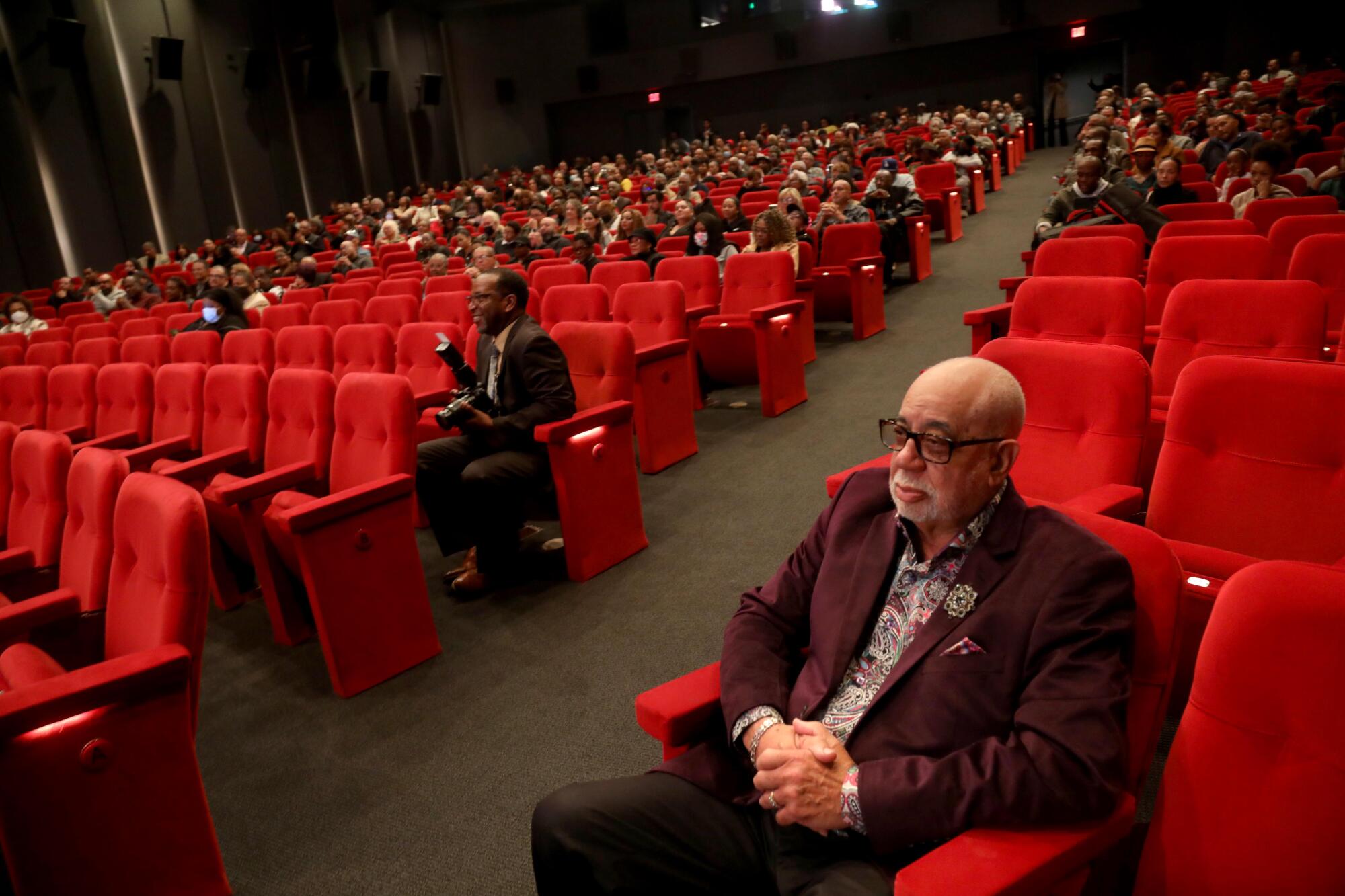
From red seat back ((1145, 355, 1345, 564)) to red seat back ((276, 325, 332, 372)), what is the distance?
380cm

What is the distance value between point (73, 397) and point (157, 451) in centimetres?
162

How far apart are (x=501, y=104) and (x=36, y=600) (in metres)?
19.7

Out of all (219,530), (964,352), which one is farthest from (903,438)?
(964,352)

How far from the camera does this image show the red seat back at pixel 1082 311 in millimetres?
2717

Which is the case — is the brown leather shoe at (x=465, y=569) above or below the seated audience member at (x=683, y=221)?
below

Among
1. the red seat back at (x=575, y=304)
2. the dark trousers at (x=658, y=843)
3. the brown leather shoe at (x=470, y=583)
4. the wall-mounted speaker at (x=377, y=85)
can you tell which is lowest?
the brown leather shoe at (x=470, y=583)

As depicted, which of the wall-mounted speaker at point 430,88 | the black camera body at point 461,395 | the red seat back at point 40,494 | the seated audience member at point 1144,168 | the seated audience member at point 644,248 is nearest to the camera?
the red seat back at point 40,494

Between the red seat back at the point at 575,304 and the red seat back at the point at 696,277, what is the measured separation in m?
0.86

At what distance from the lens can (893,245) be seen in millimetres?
7219

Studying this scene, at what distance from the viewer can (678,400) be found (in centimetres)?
425

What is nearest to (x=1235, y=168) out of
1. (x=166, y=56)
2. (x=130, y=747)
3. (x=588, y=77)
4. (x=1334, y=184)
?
(x=1334, y=184)

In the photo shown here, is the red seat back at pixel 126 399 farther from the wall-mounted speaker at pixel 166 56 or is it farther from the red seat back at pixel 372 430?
the wall-mounted speaker at pixel 166 56

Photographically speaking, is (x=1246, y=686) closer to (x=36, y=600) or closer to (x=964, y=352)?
(x=36, y=600)

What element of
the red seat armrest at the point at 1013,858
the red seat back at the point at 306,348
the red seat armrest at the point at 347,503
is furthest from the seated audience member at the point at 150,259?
the red seat armrest at the point at 1013,858
